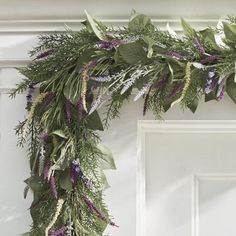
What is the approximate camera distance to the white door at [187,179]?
1698mm

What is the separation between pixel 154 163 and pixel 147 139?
0.06m

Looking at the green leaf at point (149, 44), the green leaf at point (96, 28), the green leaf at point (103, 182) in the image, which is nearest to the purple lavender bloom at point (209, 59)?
the green leaf at point (149, 44)

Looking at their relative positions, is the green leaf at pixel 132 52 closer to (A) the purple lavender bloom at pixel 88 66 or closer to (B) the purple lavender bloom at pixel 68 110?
(A) the purple lavender bloom at pixel 88 66

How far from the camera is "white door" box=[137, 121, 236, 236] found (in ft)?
5.57

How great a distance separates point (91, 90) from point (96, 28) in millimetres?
150

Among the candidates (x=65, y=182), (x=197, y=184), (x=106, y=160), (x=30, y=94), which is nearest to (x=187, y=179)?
(x=197, y=184)

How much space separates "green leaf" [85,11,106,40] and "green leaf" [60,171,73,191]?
329 millimetres

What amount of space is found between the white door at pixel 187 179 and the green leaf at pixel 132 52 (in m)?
0.24

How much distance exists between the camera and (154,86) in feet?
5.04

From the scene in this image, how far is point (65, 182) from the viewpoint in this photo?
1.54 m

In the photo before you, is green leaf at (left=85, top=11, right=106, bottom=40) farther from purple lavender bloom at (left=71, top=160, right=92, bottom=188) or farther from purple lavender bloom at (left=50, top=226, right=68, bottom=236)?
purple lavender bloom at (left=50, top=226, right=68, bottom=236)

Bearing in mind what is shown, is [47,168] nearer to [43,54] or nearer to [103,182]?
[103,182]

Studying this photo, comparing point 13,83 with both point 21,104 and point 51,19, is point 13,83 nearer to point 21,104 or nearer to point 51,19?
point 21,104

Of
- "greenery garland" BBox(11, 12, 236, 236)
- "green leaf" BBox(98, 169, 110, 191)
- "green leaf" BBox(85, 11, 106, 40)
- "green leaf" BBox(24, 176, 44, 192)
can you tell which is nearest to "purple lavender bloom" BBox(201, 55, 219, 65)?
"greenery garland" BBox(11, 12, 236, 236)
